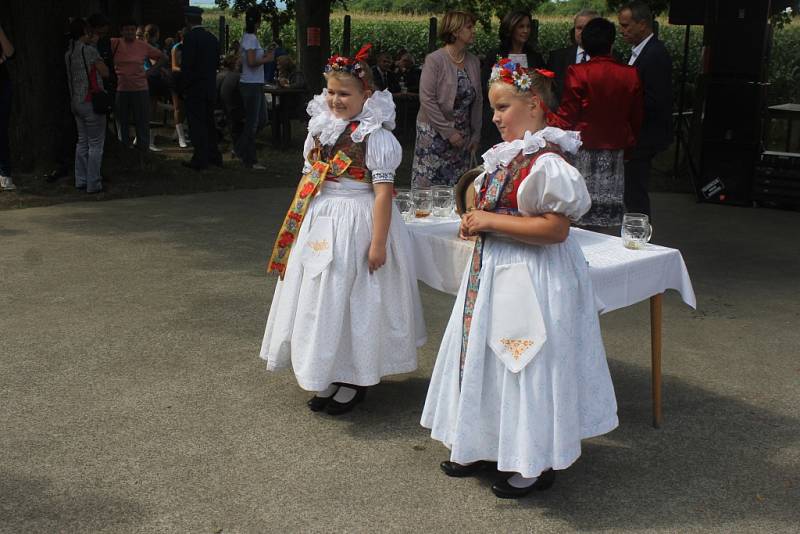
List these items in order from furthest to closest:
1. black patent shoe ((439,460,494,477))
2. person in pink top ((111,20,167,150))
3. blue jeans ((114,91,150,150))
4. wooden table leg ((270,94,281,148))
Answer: wooden table leg ((270,94,281,148)) → blue jeans ((114,91,150,150)) → person in pink top ((111,20,167,150)) → black patent shoe ((439,460,494,477))

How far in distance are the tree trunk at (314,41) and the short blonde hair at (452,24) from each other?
362 inches

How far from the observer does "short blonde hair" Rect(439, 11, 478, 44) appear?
20.4 feet

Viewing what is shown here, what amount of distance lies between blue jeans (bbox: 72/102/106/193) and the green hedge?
990cm

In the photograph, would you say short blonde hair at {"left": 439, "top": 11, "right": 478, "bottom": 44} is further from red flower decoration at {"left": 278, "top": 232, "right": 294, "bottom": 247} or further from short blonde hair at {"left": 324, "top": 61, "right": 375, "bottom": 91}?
red flower decoration at {"left": 278, "top": 232, "right": 294, "bottom": 247}

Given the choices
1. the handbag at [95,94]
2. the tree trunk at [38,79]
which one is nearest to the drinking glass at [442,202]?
the handbag at [95,94]

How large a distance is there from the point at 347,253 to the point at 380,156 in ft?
1.43

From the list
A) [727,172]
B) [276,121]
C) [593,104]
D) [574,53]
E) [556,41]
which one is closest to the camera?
[593,104]

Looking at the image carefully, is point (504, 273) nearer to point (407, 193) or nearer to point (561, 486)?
point (561, 486)

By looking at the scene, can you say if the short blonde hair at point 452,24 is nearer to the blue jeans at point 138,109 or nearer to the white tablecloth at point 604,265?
the white tablecloth at point 604,265

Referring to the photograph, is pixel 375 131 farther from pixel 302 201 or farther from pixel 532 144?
pixel 532 144

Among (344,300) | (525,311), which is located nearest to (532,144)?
(525,311)

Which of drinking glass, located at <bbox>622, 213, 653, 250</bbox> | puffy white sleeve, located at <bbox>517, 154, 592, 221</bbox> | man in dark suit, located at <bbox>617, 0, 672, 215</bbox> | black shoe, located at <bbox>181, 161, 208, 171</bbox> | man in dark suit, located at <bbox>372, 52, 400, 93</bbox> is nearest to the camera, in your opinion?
puffy white sleeve, located at <bbox>517, 154, 592, 221</bbox>

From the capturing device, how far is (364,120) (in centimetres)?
404

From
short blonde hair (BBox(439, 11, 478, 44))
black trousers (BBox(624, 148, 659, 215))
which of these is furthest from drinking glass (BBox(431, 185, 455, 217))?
Answer: black trousers (BBox(624, 148, 659, 215))
